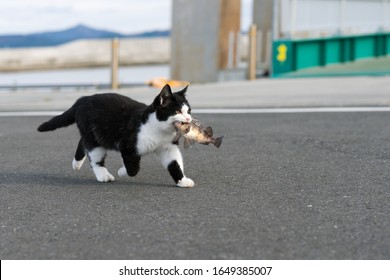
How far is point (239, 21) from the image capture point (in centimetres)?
1912

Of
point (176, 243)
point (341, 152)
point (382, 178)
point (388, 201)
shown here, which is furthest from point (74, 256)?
point (341, 152)

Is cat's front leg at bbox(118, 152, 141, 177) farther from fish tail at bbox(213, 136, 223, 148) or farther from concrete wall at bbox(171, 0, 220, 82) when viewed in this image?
concrete wall at bbox(171, 0, 220, 82)

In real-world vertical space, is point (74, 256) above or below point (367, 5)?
below

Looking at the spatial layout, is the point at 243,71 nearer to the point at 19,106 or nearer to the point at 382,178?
the point at 19,106

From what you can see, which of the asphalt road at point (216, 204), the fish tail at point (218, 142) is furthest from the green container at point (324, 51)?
the fish tail at point (218, 142)

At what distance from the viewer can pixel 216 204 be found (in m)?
4.92

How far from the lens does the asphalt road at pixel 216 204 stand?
12.7 feet

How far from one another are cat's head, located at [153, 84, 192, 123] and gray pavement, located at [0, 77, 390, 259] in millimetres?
634

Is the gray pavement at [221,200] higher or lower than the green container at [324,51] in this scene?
lower

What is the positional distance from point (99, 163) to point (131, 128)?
0.64 metres

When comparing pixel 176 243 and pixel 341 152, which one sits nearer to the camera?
pixel 176 243

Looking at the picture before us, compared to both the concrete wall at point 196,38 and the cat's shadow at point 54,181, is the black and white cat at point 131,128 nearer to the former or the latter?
the cat's shadow at point 54,181

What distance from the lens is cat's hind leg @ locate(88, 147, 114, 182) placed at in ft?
19.0

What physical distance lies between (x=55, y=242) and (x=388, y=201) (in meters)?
2.54
